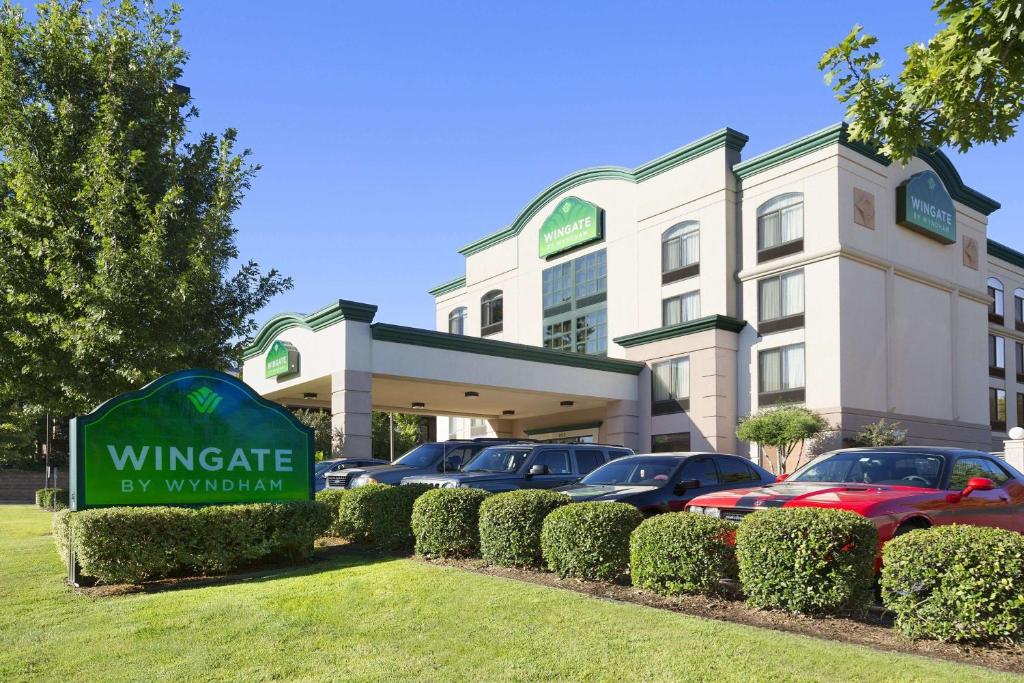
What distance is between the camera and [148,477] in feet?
37.5

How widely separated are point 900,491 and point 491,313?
39.8m

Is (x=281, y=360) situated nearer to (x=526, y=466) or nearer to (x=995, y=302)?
(x=526, y=466)

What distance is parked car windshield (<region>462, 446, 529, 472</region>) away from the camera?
1578cm

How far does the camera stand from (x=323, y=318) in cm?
3038

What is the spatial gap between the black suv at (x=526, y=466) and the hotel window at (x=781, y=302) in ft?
62.7

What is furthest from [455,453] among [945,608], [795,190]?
[795,190]

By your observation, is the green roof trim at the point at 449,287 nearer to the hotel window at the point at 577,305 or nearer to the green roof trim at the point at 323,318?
the hotel window at the point at 577,305

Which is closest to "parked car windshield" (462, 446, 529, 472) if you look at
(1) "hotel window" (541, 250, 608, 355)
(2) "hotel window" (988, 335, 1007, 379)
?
(1) "hotel window" (541, 250, 608, 355)

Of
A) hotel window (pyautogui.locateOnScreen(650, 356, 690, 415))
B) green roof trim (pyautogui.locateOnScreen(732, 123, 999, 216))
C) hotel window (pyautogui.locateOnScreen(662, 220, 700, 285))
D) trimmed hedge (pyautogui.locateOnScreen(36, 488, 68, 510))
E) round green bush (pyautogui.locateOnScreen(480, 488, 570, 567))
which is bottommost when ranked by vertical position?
trimmed hedge (pyautogui.locateOnScreen(36, 488, 68, 510))

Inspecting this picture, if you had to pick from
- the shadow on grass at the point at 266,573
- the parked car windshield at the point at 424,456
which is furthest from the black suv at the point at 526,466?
the shadow on grass at the point at 266,573

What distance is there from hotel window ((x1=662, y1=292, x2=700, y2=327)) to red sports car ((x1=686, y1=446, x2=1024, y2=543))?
25.7 meters

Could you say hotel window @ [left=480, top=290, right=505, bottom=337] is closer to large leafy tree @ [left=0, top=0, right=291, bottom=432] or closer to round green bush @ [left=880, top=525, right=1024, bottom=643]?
large leafy tree @ [left=0, top=0, right=291, bottom=432]

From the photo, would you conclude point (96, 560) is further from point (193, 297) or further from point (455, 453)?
point (455, 453)

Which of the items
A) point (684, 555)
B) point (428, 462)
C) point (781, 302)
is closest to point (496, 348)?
point (781, 302)
